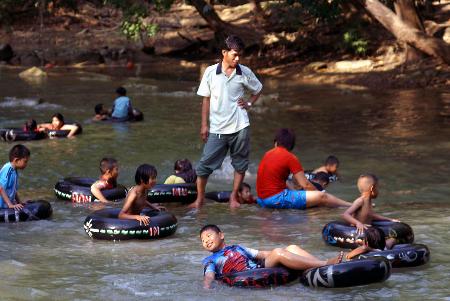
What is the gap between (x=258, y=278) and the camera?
23.9 ft

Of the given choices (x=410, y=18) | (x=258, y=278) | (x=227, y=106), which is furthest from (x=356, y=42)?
(x=258, y=278)

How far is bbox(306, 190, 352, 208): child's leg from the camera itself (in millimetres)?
10836

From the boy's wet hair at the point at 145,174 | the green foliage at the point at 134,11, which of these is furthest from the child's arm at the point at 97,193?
the green foliage at the point at 134,11

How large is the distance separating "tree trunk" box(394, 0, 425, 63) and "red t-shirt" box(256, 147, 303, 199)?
627 inches

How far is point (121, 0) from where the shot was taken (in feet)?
90.8

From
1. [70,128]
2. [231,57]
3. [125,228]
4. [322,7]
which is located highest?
[322,7]

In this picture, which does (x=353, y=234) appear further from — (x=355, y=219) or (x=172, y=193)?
(x=172, y=193)

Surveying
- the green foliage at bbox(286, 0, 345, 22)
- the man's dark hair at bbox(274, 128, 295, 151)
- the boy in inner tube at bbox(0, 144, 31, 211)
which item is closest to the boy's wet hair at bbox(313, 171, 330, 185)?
the man's dark hair at bbox(274, 128, 295, 151)

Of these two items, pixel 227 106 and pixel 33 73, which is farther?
pixel 33 73

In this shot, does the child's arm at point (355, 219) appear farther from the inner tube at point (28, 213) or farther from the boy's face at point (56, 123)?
the boy's face at point (56, 123)

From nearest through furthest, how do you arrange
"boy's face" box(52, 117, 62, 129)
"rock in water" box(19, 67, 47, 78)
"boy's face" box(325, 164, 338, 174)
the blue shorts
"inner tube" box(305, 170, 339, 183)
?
the blue shorts, "inner tube" box(305, 170, 339, 183), "boy's face" box(325, 164, 338, 174), "boy's face" box(52, 117, 62, 129), "rock in water" box(19, 67, 47, 78)

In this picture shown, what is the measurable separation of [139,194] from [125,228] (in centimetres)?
49

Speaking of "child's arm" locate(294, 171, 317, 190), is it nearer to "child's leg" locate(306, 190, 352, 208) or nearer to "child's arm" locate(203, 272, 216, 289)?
"child's leg" locate(306, 190, 352, 208)

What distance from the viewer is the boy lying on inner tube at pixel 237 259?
7.40 m
